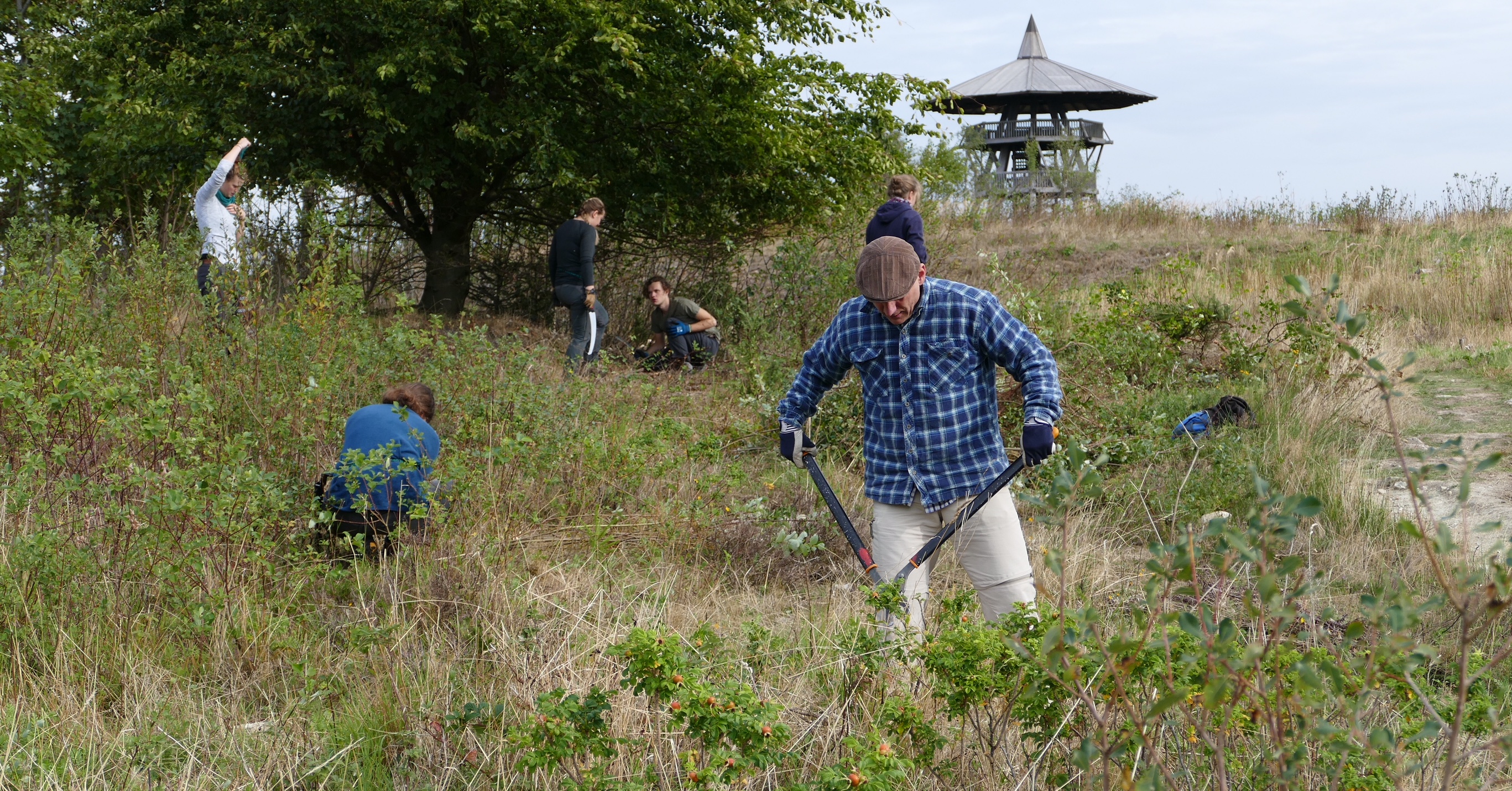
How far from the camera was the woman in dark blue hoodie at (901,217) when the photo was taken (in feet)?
22.1

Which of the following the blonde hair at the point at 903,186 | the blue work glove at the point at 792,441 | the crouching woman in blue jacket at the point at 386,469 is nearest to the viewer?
the blue work glove at the point at 792,441

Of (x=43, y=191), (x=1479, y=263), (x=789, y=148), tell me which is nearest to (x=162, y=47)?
(x=789, y=148)

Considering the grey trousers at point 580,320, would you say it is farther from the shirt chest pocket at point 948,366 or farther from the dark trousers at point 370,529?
the shirt chest pocket at point 948,366

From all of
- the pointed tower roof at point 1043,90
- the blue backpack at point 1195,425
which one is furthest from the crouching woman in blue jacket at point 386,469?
the pointed tower roof at point 1043,90

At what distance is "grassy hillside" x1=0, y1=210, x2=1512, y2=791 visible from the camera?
2131 mm

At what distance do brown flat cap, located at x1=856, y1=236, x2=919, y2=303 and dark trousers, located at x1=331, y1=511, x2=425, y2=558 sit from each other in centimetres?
173

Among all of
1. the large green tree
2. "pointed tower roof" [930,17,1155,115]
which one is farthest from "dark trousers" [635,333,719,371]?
"pointed tower roof" [930,17,1155,115]

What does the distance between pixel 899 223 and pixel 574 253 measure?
3024mm

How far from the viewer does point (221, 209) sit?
6.91m

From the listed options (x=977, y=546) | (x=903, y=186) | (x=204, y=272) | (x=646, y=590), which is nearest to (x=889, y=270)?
(x=977, y=546)

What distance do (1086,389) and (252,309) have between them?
4.43m

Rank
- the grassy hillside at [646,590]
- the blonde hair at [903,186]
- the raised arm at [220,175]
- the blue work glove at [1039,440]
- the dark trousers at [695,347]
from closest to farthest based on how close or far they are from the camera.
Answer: the grassy hillside at [646,590] < the blue work glove at [1039,440] < the raised arm at [220,175] < the blonde hair at [903,186] < the dark trousers at [695,347]

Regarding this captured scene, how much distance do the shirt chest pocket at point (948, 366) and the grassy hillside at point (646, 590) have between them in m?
0.62

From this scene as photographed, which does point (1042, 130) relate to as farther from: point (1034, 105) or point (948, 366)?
point (948, 366)
